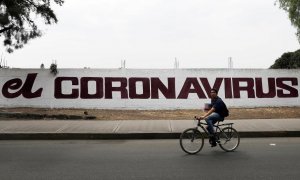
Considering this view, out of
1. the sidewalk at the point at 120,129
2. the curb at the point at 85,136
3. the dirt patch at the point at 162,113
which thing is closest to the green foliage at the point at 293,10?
the dirt patch at the point at 162,113

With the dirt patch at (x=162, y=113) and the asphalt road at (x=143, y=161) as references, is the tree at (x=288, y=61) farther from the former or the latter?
the asphalt road at (x=143, y=161)

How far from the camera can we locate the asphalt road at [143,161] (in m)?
9.00

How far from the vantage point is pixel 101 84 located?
23766 mm

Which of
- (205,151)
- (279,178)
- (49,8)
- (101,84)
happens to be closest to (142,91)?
(101,84)

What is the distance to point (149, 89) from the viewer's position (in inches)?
942

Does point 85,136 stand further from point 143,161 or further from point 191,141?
point 143,161

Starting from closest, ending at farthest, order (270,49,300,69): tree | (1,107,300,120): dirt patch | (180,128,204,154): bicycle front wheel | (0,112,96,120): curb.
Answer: (180,128,204,154): bicycle front wheel < (0,112,96,120): curb < (1,107,300,120): dirt patch < (270,49,300,69): tree

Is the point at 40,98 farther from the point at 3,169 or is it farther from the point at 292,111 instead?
the point at 3,169

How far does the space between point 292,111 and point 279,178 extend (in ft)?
48.1

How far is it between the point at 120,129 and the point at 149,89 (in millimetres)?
7623

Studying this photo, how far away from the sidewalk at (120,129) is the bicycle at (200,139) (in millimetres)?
3035

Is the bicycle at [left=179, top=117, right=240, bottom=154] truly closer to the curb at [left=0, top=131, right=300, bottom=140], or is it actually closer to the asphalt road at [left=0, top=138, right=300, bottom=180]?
the asphalt road at [left=0, top=138, right=300, bottom=180]

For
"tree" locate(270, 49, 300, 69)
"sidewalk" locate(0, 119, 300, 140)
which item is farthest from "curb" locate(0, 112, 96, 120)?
"tree" locate(270, 49, 300, 69)

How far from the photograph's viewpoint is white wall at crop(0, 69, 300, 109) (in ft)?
76.5
